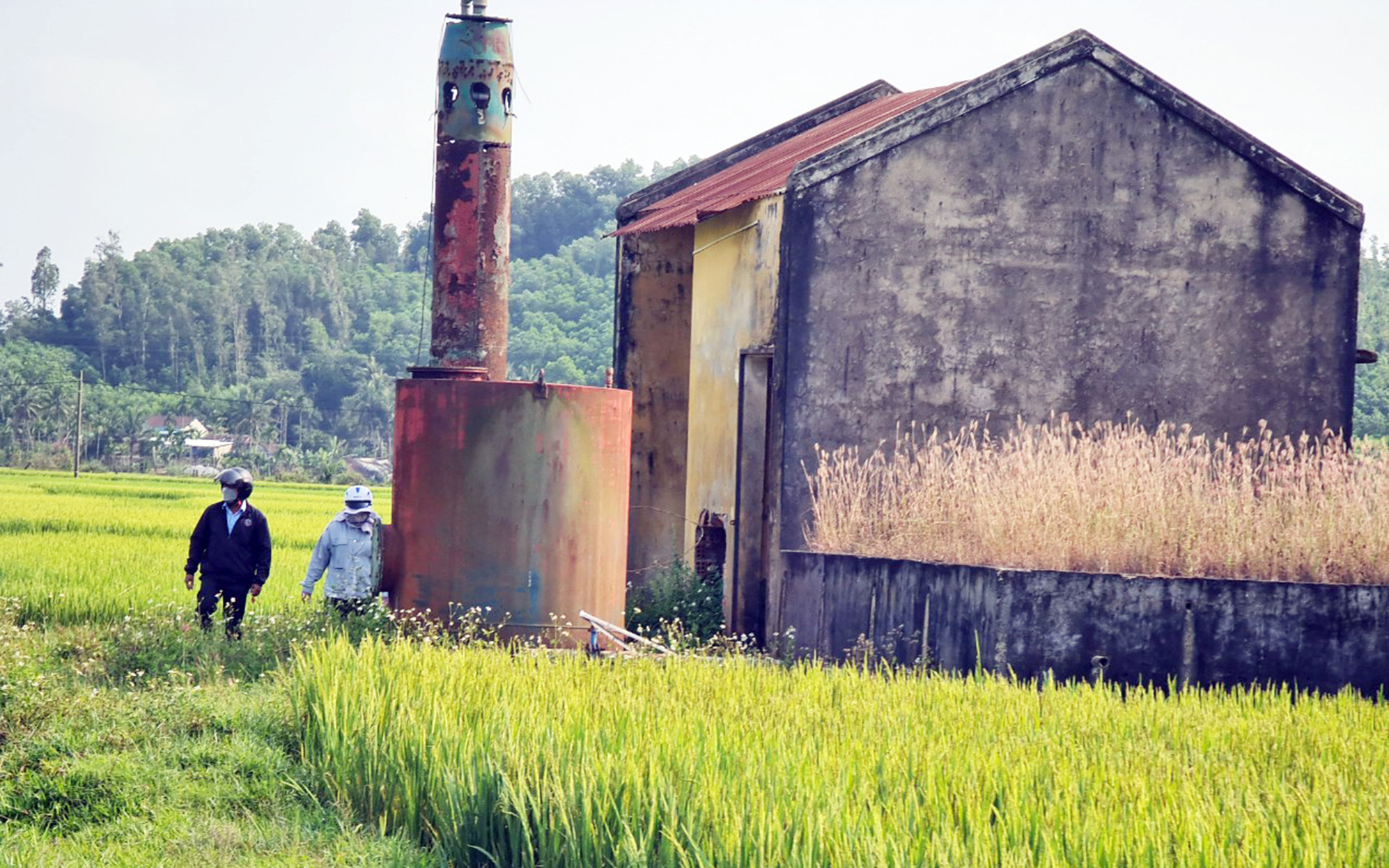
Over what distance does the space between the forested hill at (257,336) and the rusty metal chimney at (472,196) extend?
63860 mm

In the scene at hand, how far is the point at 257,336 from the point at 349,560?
101823 mm

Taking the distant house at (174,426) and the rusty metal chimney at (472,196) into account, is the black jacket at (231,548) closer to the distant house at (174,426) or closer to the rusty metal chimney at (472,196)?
the rusty metal chimney at (472,196)

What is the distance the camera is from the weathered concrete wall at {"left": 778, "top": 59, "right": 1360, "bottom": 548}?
14148 mm

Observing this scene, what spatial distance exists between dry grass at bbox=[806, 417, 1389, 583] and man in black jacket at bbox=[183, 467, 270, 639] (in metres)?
4.63

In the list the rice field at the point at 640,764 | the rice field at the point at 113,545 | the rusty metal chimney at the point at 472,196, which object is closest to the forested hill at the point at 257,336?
the rice field at the point at 113,545

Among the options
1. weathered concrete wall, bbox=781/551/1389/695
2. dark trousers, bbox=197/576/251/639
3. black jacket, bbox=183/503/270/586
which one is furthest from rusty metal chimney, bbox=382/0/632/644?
weathered concrete wall, bbox=781/551/1389/695

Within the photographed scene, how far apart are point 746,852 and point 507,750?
1775mm

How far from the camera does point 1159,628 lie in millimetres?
10148

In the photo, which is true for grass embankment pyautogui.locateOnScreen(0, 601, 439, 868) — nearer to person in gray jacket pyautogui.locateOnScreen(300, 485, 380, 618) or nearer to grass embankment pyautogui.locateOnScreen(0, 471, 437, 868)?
grass embankment pyautogui.locateOnScreen(0, 471, 437, 868)

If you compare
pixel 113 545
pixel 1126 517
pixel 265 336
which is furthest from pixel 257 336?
pixel 1126 517

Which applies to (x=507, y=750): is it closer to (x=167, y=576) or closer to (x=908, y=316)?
(x=908, y=316)

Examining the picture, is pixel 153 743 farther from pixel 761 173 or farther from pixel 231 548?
pixel 761 173

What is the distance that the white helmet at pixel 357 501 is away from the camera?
11.9 meters

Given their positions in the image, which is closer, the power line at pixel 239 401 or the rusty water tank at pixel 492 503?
the rusty water tank at pixel 492 503
